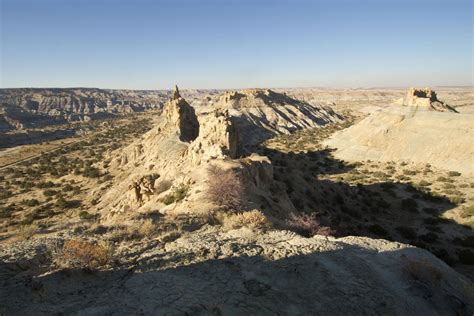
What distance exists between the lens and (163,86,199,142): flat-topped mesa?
133ft

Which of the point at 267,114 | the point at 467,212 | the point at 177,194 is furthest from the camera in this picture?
the point at 267,114

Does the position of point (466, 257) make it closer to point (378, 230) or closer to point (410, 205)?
point (378, 230)

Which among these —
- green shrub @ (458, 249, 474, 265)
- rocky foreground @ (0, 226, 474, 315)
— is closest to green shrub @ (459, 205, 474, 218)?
green shrub @ (458, 249, 474, 265)

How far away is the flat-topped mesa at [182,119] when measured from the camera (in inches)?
1602

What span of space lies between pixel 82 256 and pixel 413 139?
50.1m

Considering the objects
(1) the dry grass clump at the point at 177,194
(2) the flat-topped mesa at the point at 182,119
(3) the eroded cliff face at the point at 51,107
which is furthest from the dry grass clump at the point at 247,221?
(3) the eroded cliff face at the point at 51,107

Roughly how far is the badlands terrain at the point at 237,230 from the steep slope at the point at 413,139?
0.91 ft

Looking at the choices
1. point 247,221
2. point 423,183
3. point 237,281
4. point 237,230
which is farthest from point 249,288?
point 423,183

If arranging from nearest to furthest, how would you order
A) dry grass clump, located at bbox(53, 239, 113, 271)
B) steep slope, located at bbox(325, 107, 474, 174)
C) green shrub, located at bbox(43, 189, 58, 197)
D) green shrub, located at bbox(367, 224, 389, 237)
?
dry grass clump, located at bbox(53, 239, 113, 271), green shrub, located at bbox(367, 224, 389, 237), green shrub, located at bbox(43, 189, 58, 197), steep slope, located at bbox(325, 107, 474, 174)

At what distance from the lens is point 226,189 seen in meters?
15.5

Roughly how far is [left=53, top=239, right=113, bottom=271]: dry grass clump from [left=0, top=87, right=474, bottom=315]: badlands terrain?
0.03 m

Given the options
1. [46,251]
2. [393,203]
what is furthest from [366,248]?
[393,203]

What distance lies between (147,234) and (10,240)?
15.8 feet

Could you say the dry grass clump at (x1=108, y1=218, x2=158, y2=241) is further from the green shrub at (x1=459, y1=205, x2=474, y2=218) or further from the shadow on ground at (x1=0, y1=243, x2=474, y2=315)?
the green shrub at (x1=459, y1=205, x2=474, y2=218)
